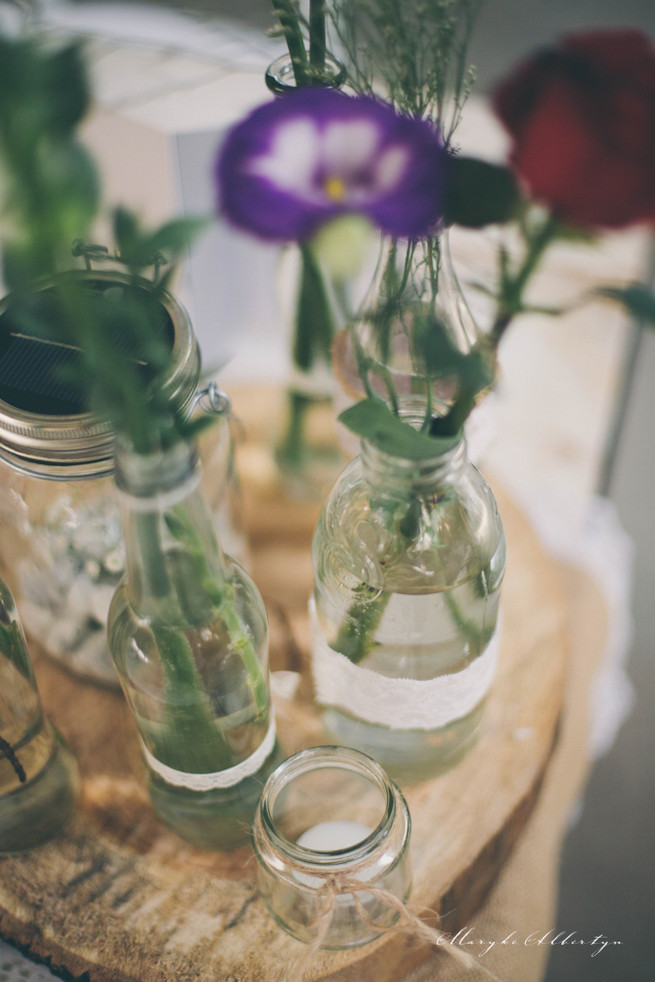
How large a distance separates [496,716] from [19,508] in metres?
0.30

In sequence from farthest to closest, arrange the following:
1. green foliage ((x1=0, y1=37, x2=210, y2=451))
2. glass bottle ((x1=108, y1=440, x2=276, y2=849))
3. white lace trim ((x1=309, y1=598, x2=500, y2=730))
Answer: white lace trim ((x1=309, y1=598, x2=500, y2=730))
glass bottle ((x1=108, y1=440, x2=276, y2=849))
green foliage ((x1=0, y1=37, x2=210, y2=451))

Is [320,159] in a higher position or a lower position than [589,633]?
higher

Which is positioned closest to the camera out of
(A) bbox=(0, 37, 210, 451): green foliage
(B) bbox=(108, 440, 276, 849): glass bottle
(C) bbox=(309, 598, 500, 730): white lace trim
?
(A) bbox=(0, 37, 210, 451): green foliage

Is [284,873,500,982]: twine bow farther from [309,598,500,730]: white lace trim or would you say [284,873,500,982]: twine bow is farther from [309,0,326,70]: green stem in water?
[309,0,326,70]: green stem in water

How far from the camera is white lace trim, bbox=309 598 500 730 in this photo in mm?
375

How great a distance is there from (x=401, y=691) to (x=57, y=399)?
0.69ft

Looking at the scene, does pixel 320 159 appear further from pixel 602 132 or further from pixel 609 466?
pixel 609 466

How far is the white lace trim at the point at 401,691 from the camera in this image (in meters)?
0.38

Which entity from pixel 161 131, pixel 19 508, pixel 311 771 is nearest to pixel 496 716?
pixel 311 771

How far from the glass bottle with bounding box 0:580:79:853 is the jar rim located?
133 millimetres

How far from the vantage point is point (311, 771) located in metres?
0.39

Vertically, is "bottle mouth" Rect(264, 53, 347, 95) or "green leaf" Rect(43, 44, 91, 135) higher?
"green leaf" Rect(43, 44, 91, 135)

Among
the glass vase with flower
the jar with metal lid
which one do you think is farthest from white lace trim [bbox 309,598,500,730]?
the jar with metal lid

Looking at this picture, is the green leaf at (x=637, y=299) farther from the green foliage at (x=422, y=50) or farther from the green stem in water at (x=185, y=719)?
the green stem in water at (x=185, y=719)
